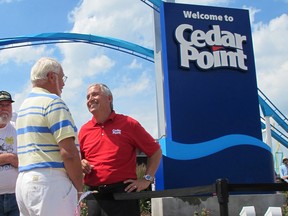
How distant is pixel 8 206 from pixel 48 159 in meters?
1.46

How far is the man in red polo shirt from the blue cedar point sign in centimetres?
415

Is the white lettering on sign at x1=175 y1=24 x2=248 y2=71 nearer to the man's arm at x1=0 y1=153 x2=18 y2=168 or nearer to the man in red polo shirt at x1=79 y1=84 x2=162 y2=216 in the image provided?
the man in red polo shirt at x1=79 y1=84 x2=162 y2=216

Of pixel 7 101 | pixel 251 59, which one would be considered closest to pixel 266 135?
pixel 251 59

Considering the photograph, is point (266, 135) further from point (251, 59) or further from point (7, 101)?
point (7, 101)

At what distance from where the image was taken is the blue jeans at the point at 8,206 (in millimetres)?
3816

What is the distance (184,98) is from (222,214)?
5750 mm

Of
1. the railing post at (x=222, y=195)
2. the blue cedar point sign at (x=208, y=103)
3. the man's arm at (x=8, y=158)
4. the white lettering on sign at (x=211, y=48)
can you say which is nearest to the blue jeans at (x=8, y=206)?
the man's arm at (x=8, y=158)

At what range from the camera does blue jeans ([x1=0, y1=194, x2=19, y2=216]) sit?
3.82 meters

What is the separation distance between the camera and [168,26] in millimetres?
Result: 8125

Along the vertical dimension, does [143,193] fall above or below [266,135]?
below

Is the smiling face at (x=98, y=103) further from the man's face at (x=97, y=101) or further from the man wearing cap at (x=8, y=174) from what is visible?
the man wearing cap at (x=8, y=174)

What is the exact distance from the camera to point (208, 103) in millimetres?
8117

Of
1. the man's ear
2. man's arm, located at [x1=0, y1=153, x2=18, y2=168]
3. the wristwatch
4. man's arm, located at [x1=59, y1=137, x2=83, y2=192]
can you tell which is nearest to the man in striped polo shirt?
man's arm, located at [x1=59, y1=137, x2=83, y2=192]

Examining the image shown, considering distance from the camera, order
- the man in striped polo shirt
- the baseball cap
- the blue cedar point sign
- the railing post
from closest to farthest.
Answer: the railing post, the man in striped polo shirt, the baseball cap, the blue cedar point sign
